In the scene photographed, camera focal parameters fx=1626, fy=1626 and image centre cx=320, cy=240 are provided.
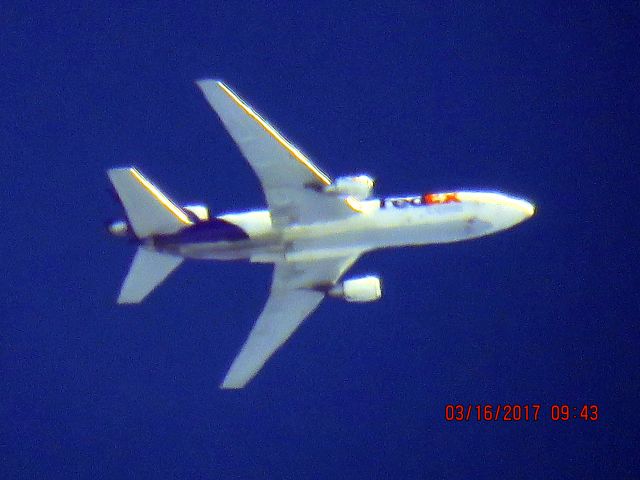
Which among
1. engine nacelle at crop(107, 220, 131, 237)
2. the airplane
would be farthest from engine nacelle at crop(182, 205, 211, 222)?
engine nacelle at crop(107, 220, 131, 237)

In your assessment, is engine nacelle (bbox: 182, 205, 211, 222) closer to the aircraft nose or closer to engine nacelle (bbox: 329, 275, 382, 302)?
engine nacelle (bbox: 329, 275, 382, 302)

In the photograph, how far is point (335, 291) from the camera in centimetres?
8462

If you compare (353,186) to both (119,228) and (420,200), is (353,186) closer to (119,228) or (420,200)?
(420,200)

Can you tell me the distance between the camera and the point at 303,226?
3275 inches

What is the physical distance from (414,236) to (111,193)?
15.6 meters

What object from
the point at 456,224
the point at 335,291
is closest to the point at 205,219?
the point at 335,291

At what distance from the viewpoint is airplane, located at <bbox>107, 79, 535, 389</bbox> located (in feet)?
269

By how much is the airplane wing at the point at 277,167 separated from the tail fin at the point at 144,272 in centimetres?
620

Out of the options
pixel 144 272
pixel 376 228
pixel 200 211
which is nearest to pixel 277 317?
pixel 200 211

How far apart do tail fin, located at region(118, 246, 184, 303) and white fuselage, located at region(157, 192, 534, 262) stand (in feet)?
2.04

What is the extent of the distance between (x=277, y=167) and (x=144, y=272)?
30.8 feet

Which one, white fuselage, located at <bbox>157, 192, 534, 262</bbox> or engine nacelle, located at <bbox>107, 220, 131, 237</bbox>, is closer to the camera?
white fuselage, located at <bbox>157, 192, 534, 262</bbox>

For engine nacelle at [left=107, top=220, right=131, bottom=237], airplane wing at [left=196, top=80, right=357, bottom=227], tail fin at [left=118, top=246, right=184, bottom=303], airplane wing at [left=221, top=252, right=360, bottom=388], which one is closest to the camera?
airplane wing at [left=196, top=80, right=357, bottom=227]

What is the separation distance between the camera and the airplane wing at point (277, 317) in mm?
85750
